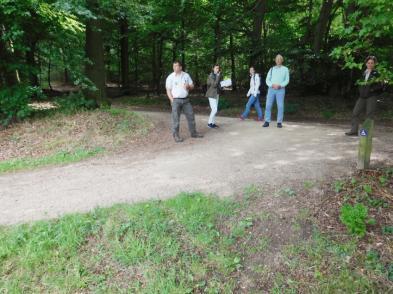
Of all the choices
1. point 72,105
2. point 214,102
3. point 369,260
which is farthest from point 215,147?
point 72,105

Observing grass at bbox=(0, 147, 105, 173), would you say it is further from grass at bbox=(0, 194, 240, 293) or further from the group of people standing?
grass at bbox=(0, 194, 240, 293)

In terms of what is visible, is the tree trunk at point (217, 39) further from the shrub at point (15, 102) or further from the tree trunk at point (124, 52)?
the shrub at point (15, 102)

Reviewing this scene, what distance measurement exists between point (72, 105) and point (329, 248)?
31.8 ft

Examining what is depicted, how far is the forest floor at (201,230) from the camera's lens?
4.43 metres

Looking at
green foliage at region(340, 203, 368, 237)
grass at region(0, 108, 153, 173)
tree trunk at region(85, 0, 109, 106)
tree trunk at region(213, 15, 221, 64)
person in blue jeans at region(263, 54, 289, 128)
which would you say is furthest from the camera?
tree trunk at region(213, 15, 221, 64)

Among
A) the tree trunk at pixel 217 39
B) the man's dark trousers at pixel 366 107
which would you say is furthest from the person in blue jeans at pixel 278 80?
the tree trunk at pixel 217 39

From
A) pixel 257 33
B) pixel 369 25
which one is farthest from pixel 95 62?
pixel 369 25

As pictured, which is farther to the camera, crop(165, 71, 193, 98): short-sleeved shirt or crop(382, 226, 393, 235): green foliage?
crop(165, 71, 193, 98): short-sleeved shirt

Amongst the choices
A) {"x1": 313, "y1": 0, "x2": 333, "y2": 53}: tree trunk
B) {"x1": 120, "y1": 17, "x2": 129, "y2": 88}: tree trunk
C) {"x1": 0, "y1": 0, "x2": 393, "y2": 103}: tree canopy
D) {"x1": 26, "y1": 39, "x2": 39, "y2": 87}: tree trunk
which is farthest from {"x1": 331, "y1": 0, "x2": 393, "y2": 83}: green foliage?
{"x1": 120, "y1": 17, "x2": 129, "y2": 88}: tree trunk

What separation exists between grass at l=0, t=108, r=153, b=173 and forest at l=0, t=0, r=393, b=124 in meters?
0.91

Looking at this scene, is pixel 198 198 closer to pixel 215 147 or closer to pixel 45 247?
pixel 45 247

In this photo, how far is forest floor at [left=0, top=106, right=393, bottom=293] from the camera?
175 inches

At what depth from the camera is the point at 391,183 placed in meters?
5.85

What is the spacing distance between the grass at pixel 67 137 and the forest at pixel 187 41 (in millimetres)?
910
